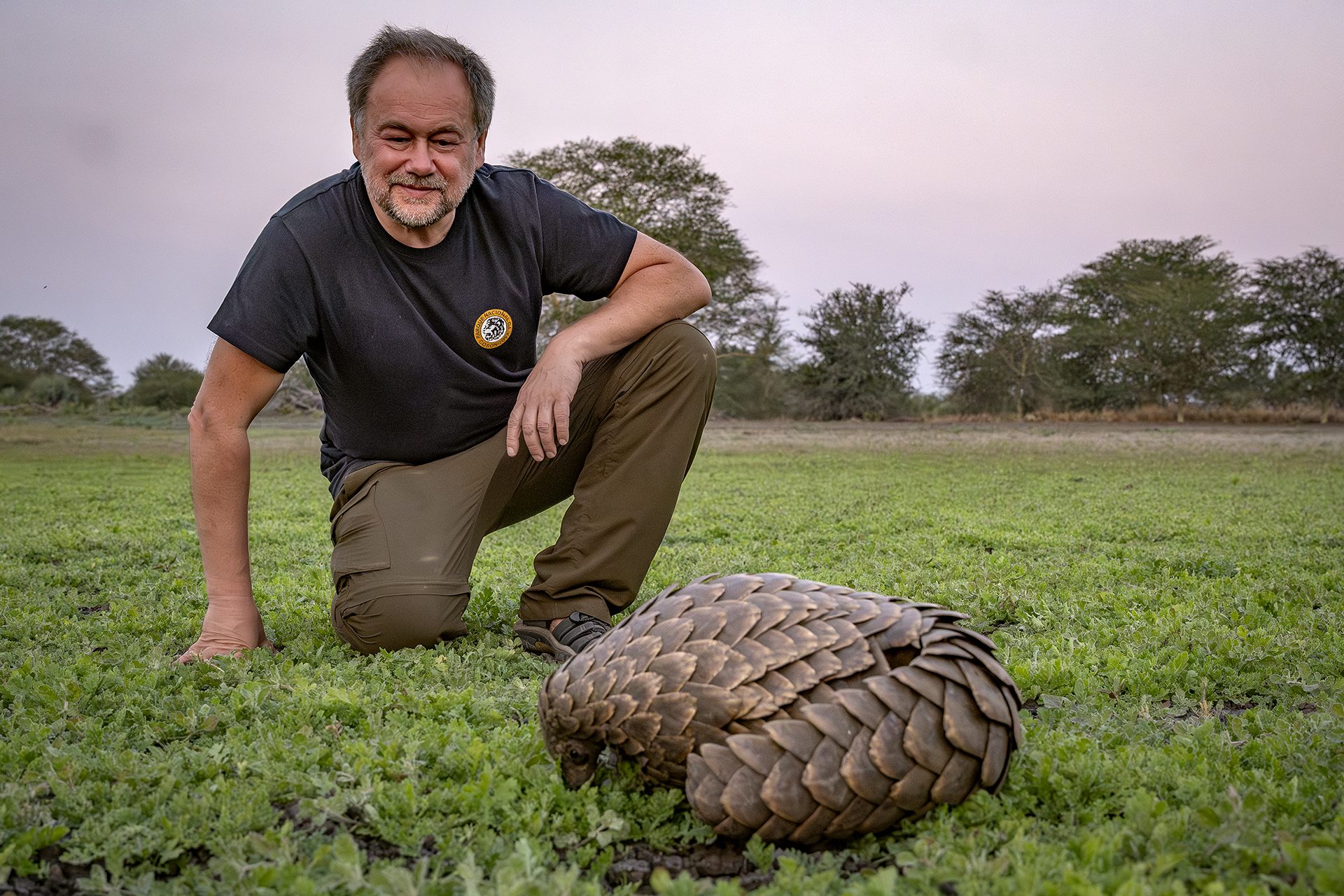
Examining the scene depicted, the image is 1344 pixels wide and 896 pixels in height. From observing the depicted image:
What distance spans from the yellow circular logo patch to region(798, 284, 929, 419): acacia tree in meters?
39.4

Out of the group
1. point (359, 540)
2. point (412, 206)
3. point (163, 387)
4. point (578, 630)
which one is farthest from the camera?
point (163, 387)

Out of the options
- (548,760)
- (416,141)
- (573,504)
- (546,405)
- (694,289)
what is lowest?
(548,760)

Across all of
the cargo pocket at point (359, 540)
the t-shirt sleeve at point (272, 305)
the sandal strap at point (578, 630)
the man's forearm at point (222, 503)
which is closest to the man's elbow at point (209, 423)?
the man's forearm at point (222, 503)

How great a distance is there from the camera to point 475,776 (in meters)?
2.43

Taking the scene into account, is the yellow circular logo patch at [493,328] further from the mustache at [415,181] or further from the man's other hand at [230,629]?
the man's other hand at [230,629]

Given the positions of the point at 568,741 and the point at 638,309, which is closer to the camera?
the point at 568,741

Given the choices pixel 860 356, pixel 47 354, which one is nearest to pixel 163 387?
pixel 47 354

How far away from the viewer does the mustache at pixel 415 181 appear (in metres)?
3.89

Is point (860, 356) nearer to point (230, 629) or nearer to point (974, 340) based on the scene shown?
point (974, 340)

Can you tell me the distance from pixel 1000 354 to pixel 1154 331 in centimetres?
623

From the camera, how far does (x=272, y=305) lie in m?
3.74

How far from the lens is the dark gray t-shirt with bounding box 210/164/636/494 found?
3.82m

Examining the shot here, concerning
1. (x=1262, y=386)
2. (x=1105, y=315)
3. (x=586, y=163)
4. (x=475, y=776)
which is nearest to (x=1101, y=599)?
(x=475, y=776)

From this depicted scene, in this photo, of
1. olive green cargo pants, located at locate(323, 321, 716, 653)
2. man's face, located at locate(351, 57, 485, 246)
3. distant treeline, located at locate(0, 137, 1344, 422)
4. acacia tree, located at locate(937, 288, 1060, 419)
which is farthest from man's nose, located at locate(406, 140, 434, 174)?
acacia tree, located at locate(937, 288, 1060, 419)
